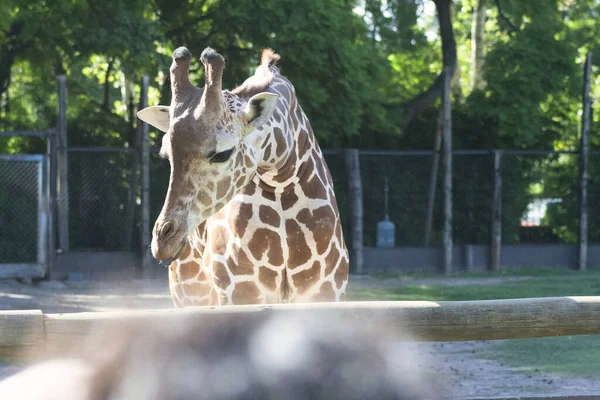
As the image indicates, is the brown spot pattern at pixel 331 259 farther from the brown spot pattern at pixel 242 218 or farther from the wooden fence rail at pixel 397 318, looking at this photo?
the wooden fence rail at pixel 397 318

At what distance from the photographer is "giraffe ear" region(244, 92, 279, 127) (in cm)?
413

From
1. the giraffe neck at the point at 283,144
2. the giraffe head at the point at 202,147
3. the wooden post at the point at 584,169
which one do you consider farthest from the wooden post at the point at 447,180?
the giraffe head at the point at 202,147

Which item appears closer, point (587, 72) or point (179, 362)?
point (179, 362)

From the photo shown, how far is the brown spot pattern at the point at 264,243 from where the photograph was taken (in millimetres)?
4645

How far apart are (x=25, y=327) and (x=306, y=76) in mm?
11537

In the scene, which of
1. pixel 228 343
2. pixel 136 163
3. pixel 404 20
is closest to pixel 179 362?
pixel 228 343

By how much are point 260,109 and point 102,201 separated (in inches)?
424

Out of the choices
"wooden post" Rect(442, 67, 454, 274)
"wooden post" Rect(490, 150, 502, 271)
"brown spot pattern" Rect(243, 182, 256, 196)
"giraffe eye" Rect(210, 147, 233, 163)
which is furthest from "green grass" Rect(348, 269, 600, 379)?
"giraffe eye" Rect(210, 147, 233, 163)

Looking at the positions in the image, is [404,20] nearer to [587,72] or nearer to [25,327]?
[587,72]

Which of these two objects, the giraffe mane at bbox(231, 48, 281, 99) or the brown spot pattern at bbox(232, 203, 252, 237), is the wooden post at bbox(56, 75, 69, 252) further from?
the brown spot pattern at bbox(232, 203, 252, 237)

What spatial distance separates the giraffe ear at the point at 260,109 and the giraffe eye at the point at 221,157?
21 centimetres

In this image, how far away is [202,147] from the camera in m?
3.92

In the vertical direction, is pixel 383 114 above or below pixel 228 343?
above

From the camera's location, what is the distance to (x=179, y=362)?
3248 mm
